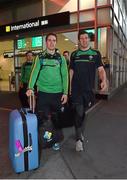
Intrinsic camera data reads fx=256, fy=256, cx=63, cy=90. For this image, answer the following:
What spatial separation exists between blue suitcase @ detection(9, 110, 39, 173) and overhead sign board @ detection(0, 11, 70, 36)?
8.51 m

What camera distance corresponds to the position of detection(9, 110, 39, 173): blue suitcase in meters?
3.04

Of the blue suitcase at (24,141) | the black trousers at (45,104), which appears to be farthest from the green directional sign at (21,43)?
the blue suitcase at (24,141)

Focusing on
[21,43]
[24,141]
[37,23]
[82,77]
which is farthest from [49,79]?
[21,43]

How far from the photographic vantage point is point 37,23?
1182 cm

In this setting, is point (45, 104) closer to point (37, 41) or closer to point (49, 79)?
point (49, 79)

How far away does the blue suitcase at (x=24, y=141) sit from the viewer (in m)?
3.04

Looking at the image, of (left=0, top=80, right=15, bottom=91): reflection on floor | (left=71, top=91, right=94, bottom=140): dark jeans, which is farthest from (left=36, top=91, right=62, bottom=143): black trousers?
(left=0, top=80, right=15, bottom=91): reflection on floor

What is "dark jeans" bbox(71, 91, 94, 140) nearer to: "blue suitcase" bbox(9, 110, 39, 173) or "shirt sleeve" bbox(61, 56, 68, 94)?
"shirt sleeve" bbox(61, 56, 68, 94)

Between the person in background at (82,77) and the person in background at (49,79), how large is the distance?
24 cm

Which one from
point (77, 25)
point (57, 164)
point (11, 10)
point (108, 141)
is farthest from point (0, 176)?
point (11, 10)

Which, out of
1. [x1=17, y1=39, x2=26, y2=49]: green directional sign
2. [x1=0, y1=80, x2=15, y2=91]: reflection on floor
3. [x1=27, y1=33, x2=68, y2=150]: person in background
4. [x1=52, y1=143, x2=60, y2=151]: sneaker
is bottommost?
[x1=52, y1=143, x2=60, y2=151]: sneaker

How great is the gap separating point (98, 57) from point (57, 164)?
1738 millimetres

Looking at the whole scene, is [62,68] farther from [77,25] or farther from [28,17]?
[28,17]

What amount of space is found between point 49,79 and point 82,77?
0.56 meters
